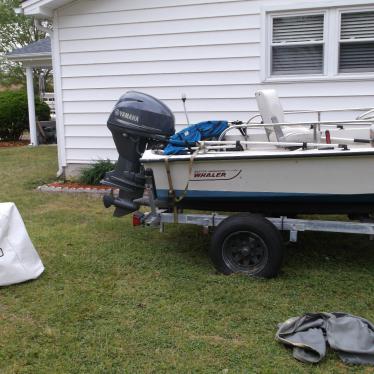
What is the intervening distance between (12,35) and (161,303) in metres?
26.5

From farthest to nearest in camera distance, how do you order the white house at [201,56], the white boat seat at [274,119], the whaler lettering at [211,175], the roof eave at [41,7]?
the roof eave at [41,7]
the white house at [201,56]
the white boat seat at [274,119]
the whaler lettering at [211,175]

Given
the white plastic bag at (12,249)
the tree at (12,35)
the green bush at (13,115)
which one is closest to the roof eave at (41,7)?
the white plastic bag at (12,249)

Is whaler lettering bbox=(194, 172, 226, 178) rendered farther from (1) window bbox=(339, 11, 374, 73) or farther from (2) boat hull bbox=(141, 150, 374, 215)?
(1) window bbox=(339, 11, 374, 73)

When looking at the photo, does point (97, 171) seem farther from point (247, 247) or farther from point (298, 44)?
point (247, 247)

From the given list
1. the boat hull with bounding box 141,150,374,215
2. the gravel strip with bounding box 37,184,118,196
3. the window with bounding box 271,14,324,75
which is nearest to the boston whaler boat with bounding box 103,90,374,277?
the boat hull with bounding box 141,150,374,215

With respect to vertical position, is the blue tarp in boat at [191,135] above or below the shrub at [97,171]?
above

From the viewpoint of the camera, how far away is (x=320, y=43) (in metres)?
6.91

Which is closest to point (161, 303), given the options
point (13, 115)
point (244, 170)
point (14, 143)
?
point (244, 170)

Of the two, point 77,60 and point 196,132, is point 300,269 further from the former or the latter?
point 77,60

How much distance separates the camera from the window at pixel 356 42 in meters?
6.69

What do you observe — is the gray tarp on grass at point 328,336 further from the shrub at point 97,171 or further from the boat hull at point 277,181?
the shrub at point 97,171

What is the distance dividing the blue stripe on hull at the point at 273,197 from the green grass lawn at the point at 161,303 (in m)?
0.69

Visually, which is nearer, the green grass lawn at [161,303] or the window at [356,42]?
the green grass lawn at [161,303]

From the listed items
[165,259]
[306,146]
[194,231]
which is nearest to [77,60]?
[194,231]
